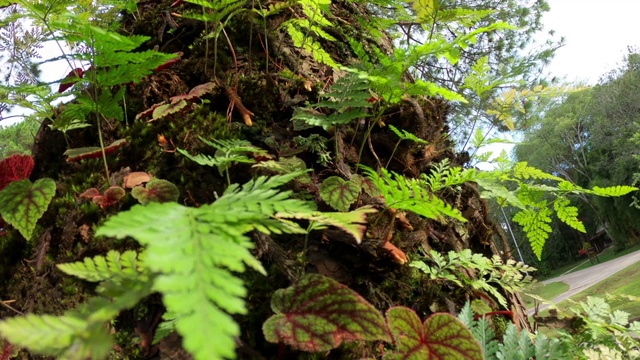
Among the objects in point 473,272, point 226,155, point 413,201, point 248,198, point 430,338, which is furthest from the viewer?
point 473,272

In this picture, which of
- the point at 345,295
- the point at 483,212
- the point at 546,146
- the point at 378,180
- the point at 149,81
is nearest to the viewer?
the point at 345,295

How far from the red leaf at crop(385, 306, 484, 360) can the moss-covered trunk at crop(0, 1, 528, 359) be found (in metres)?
0.16

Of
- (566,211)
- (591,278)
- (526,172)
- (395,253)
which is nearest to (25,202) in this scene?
(395,253)

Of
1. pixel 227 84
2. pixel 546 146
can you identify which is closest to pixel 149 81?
pixel 227 84

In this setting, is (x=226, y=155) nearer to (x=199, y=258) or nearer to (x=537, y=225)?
(x=199, y=258)

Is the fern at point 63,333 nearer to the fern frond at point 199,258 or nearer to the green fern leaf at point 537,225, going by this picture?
the fern frond at point 199,258

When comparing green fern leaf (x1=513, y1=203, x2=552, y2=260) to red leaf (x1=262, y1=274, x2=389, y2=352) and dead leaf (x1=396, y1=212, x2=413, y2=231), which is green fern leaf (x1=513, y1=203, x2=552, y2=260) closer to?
dead leaf (x1=396, y1=212, x2=413, y2=231)

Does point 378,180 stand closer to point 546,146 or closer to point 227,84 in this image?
point 227,84

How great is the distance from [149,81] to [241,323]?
1.16 metres

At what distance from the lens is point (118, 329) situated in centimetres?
105

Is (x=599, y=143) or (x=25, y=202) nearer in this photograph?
(x=25, y=202)

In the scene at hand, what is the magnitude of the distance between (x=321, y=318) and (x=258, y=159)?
2.24 feet

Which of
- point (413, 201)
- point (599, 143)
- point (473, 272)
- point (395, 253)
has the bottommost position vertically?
point (599, 143)

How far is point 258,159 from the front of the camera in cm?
138
